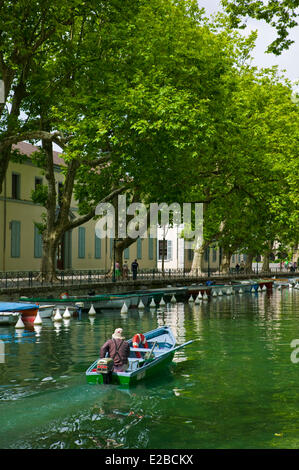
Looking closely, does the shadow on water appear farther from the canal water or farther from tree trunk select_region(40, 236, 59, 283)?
tree trunk select_region(40, 236, 59, 283)

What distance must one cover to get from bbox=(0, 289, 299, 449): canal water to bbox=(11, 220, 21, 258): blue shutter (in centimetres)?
2300

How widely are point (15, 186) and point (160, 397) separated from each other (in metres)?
37.1

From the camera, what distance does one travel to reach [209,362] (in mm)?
17547

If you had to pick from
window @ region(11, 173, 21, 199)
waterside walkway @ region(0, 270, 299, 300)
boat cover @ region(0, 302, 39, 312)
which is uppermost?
window @ region(11, 173, 21, 199)

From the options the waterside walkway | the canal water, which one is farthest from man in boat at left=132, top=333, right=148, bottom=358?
the waterside walkway

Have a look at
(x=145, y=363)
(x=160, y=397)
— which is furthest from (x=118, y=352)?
(x=160, y=397)

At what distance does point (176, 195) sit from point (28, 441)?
22430mm

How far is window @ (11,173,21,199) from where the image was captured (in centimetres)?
4744

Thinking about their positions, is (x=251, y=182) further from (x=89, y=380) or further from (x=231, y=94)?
(x=89, y=380)

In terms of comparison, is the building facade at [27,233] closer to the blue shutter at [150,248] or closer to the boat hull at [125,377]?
the blue shutter at [150,248]

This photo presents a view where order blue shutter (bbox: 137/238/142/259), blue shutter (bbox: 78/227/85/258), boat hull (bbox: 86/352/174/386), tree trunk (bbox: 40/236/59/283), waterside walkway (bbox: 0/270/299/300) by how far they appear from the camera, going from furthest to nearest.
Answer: blue shutter (bbox: 137/238/142/259), blue shutter (bbox: 78/227/85/258), tree trunk (bbox: 40/236/59/283), waterside walkway (bbox: 0/270/299/300), boat hull (bbox: 86/352/174/386)

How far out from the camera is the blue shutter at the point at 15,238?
4647cm
